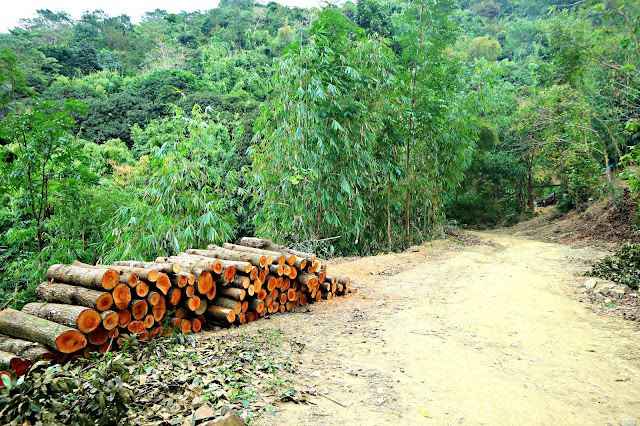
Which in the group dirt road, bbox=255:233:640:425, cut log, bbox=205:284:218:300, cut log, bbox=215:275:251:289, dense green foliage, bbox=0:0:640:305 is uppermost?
dense green foliage, bbox=0:0:640:305

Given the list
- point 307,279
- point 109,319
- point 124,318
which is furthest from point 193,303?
point 307,279

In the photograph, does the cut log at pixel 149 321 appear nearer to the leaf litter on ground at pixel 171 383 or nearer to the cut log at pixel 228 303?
the leaf litter on ground at pixel 171 383

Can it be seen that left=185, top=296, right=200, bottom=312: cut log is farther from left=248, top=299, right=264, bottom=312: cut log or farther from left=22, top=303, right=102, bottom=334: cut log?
left=22, top=303, right=102, bottom=334: cut log

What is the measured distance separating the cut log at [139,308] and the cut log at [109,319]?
0.17 metres

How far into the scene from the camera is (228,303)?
389cm

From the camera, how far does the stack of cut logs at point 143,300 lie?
8.75 feet

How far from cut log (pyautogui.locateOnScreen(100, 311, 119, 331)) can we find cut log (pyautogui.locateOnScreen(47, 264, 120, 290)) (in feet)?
0.67

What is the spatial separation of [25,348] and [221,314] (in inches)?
63.1

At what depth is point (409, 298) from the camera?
209 inches

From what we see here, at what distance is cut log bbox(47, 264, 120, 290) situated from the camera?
9.96 ft

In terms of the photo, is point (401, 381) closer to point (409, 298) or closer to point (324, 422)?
point (324, 422)

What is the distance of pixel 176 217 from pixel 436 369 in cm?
529

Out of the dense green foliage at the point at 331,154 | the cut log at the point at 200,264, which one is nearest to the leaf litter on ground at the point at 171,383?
the cut log at the point at 200,264

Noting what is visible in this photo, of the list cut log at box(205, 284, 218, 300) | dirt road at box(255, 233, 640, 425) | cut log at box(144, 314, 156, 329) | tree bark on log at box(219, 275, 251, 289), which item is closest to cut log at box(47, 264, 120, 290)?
cut log at box(144, 314, 156, 329)
